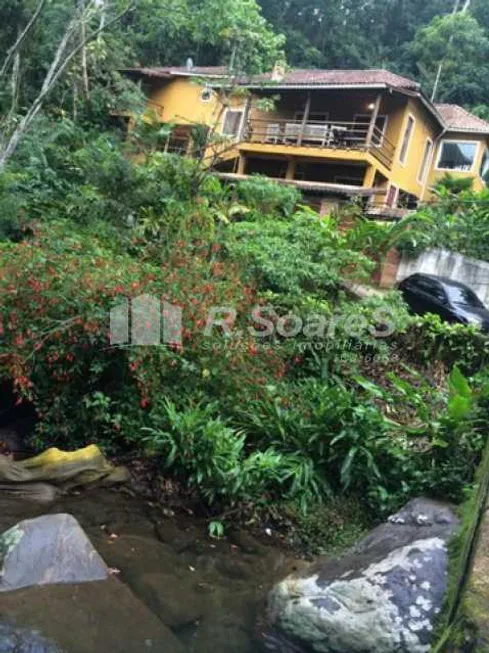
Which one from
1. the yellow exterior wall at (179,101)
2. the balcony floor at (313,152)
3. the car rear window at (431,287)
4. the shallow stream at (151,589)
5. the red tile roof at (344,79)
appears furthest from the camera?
the yellow exterior wall at (179,101)

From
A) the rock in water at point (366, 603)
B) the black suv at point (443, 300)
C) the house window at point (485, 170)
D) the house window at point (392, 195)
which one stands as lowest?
the rock in water at point (366, 603)

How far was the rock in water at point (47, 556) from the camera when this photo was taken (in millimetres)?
3963

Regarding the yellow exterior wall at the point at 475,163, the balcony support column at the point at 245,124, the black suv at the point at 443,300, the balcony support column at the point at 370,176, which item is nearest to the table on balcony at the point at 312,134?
the balcony support column at the point at 245,124

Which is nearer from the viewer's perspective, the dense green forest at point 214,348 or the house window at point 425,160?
the dense green forest at point 214,348

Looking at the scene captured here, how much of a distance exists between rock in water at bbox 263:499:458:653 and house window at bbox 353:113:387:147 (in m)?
19.8

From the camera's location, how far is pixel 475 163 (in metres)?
25.5

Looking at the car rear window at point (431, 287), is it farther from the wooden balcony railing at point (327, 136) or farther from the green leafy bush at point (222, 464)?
the wooden balcony railing at point (327, 136)

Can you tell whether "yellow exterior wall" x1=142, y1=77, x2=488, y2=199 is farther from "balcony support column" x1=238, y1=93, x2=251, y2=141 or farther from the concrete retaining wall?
the concrete retaining wall

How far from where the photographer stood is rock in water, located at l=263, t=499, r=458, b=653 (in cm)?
376

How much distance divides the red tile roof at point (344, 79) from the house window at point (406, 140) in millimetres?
1489

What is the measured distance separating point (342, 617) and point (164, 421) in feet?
8.66

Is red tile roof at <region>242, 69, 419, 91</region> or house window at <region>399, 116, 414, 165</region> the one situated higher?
red tile roof at <region>242, 69, 419, 91</region>

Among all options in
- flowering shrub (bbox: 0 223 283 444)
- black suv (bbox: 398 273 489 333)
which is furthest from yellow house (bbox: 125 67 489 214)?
flowering shrub (bbox: 0 223 283 444)

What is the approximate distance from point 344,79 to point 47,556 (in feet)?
74.2
